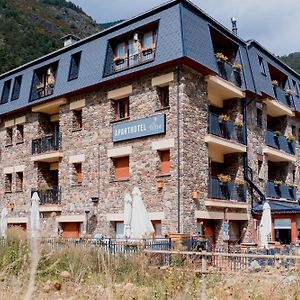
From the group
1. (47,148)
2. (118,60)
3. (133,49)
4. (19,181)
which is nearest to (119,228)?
(47,148)

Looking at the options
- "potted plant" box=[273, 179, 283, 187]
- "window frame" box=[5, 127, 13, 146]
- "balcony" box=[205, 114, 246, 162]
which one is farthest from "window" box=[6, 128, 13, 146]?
"potted plant" box=[273, 179, 283, 187]

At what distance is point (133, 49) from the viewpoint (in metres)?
20.2

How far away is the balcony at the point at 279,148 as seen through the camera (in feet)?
79.5

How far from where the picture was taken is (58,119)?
24.3 meters

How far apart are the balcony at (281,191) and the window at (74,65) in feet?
34.0

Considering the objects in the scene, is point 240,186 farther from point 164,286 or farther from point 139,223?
point 164,286

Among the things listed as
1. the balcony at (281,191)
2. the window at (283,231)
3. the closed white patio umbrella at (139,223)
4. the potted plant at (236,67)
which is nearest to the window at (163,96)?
the potted plant at (236,67)

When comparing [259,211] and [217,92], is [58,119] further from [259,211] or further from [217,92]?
[259,211]

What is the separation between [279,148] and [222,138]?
6421 millimetres

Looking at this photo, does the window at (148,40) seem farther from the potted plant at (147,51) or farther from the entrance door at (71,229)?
the entrance door at (71,229)

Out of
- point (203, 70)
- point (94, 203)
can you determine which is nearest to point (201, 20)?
point (203, 70)

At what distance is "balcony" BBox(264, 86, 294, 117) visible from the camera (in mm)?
24562

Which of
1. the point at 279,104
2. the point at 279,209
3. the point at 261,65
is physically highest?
the point at 261,65

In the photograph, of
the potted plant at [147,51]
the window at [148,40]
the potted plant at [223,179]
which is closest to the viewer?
the potted plant at [147,51]
